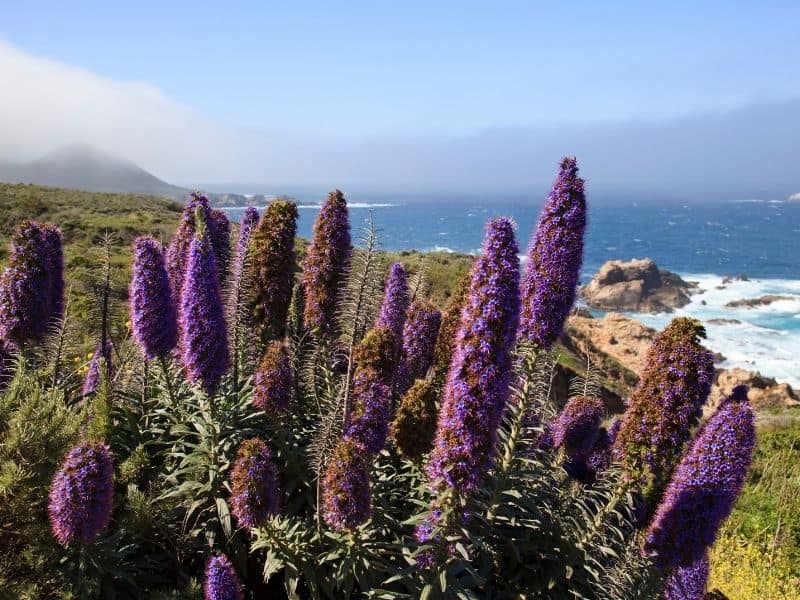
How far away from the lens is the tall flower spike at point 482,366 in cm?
458

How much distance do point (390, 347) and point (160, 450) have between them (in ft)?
11.9

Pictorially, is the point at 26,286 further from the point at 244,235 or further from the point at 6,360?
the point at 244,235

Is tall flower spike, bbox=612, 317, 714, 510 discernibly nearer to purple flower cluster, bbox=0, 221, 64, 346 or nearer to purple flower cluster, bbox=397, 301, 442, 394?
purple flower cluster, bbox=397, 301, 442, 394

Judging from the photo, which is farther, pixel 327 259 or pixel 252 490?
pixel 327 259

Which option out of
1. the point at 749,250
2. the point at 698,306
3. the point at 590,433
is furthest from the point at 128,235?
the point at 749,250

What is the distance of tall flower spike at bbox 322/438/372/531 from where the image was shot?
193 inches

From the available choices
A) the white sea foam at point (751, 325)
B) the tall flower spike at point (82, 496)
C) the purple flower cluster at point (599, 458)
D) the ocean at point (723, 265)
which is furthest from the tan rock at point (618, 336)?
the tall flower spike at point (82, 496)

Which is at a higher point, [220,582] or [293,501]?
[220,582]

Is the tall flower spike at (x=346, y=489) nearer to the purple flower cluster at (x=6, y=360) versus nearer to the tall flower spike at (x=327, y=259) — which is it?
the tall flower spike at (x=327, y=259)

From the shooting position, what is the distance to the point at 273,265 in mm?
7438

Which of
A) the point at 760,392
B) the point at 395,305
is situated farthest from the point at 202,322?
the point at 760,392

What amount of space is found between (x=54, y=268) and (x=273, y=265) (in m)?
2.86

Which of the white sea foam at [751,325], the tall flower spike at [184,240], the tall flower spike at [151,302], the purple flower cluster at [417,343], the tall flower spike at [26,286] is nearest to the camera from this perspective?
the tall flower spike at [151,302]

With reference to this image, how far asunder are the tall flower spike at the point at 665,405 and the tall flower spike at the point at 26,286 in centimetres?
730
